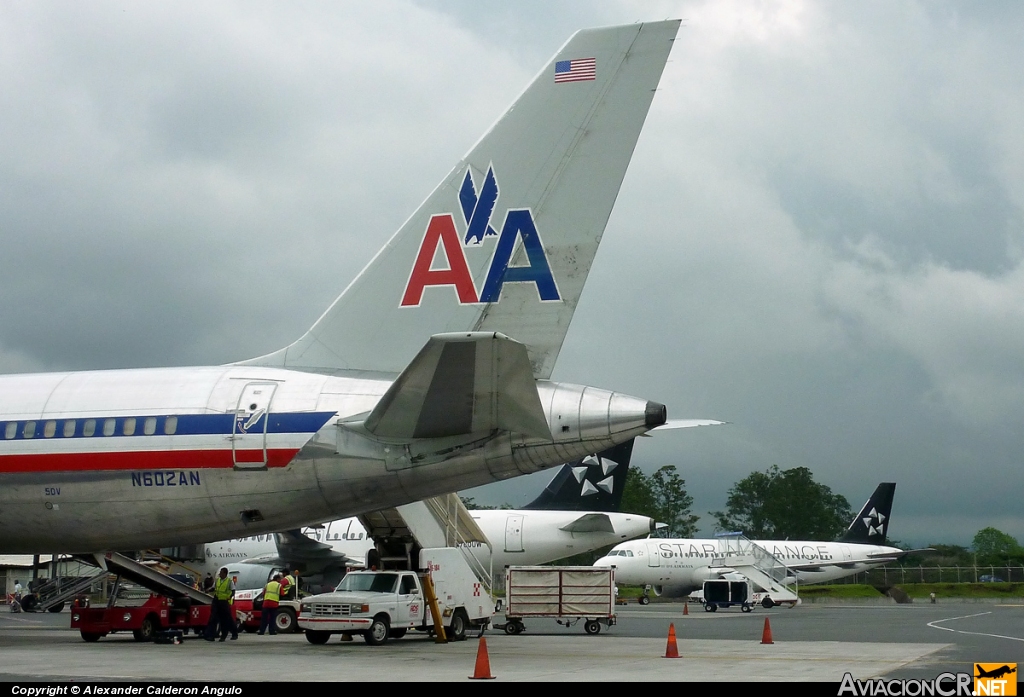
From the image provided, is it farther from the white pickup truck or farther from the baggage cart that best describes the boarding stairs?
the white pickup truck

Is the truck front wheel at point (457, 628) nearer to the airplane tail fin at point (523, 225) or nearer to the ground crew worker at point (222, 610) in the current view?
the ground crew worker at point (222, 610)

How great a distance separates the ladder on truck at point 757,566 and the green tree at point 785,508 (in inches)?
2342

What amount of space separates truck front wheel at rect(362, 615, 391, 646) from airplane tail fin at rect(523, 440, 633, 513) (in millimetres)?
21587

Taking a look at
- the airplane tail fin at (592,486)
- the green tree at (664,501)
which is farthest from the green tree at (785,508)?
the airplane tail fin at (592,486)

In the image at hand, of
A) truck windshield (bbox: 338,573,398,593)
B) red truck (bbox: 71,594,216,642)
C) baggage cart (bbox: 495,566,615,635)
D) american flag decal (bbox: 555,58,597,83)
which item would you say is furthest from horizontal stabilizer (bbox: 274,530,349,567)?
american flag decal (bbox: 555,58,597,83)

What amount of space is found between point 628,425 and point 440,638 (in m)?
8.54

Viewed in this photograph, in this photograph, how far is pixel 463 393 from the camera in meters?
14.2

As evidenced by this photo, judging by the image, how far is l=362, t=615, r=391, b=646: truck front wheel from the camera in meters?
19.7

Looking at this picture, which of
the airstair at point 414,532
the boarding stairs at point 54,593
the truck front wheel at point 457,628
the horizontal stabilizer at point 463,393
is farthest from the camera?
the boarding stairs at point 54,593

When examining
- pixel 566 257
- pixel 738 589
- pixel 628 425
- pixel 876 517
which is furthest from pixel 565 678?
pixel 876 517

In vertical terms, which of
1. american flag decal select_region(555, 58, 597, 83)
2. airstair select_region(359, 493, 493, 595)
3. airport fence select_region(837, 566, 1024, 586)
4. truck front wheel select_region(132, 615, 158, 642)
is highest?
american flag decal select_region(555, 58, 597, 83)

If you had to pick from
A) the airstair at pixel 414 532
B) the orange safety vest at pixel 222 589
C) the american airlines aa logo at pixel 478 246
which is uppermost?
the american airlines aa logo at pixel 478 246

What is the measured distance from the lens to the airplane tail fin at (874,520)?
65.6 metres

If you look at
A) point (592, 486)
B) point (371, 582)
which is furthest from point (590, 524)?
point (371, 582)
